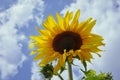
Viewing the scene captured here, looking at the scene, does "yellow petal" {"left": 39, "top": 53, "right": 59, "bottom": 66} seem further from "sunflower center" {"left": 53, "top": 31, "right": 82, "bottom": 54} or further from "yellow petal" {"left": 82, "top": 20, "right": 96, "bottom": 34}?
"yellow petal" {"left": 82, "top": 20, "right": 96, "bottom": 34}

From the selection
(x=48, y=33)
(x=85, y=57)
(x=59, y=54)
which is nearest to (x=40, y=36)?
(x=48, y=33)

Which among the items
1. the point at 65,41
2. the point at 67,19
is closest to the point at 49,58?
the point at 65,41

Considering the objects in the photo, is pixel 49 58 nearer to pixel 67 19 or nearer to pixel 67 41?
pixel 67 41

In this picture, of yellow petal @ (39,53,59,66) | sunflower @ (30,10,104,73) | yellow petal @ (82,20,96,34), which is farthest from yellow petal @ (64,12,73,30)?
yellow petal @ (39,53,59,66)

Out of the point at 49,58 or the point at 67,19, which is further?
the point at 67,19

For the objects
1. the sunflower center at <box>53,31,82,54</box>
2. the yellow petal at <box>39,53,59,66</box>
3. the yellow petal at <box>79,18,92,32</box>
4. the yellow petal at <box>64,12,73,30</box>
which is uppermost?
the yellow petal at <box>64,12,73,30</box>

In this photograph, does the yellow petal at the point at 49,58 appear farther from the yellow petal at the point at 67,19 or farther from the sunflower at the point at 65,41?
the yellow petal at the point at 67,19

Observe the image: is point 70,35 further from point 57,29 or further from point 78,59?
point 78,59
